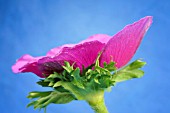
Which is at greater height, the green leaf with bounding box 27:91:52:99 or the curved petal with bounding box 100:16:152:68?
the curved petal with bounding box 100:16:152:68

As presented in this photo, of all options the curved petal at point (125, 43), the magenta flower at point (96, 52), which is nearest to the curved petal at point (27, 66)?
the magenta flower at point (96, 52)

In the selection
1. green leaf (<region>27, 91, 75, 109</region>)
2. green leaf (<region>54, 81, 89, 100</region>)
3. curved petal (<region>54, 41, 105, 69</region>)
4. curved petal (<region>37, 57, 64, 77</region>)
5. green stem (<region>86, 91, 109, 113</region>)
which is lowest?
green stem (<region>86, 91, 109, 113</region>)

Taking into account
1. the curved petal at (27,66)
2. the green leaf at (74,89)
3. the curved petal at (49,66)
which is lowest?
the green leaf at (74,89)

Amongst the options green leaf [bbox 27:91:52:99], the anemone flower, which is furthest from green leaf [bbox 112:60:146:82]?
green leaf [bbox 27:91:52:99]

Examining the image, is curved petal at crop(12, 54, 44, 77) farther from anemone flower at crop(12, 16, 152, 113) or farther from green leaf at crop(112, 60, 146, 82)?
green leaf at crop(112, 60, 146, 82)

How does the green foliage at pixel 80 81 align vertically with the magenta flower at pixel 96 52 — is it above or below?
below

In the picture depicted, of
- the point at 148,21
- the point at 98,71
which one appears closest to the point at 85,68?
the point at 98,71

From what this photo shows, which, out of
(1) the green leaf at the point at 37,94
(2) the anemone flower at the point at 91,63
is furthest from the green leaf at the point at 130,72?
(1) the green leaf at the point at 37,94

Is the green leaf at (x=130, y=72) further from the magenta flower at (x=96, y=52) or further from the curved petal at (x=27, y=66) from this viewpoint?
the curved petal at (x=27, y=66)
